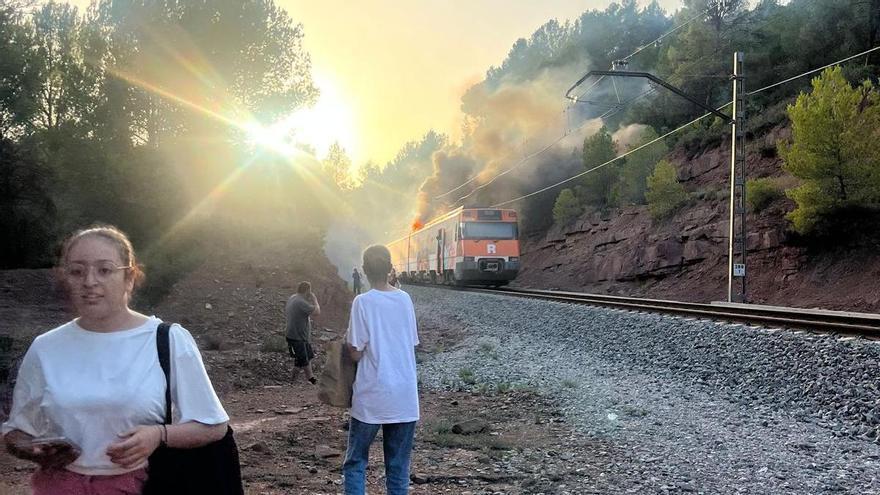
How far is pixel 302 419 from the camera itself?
28.5 feet

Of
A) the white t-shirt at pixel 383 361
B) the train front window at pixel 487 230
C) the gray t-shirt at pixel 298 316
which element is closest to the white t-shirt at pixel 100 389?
the white t-shirt at pixel 383 361

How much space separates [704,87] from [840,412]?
130 ft

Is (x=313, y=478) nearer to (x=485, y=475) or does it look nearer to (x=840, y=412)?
(x=485, y=475)

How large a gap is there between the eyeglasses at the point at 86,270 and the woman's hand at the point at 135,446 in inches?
21.4

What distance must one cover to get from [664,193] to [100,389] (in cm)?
3082

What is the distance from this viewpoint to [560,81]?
7444 centimetres

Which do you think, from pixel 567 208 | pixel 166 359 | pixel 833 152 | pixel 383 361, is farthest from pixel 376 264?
pixel 567 208

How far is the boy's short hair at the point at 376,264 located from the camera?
4020 millimetres

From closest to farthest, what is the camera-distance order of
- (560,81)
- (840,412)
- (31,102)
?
(840,412) < (31,102) < (560,81)

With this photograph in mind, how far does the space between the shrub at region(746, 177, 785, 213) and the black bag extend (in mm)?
26796

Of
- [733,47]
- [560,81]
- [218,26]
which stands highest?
[560,81]

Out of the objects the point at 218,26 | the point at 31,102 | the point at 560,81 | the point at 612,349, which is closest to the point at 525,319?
the point at 612,349

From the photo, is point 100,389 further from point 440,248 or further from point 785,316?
point 440,248

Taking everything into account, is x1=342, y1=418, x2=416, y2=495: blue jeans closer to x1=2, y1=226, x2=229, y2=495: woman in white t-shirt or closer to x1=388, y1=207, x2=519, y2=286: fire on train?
x1=2, y1=226, x2=229, y2=495: woman in white t-shirt
